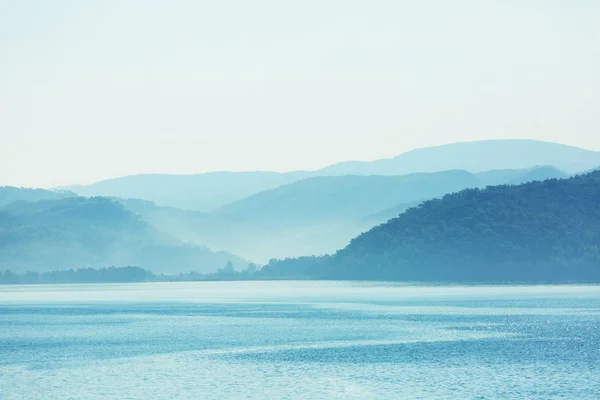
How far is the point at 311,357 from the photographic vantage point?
9888 cm

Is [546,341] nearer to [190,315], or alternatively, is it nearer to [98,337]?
[98,337]

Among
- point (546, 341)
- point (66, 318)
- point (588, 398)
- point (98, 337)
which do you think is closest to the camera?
point (588, 398)

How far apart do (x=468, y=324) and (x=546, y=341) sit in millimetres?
29057

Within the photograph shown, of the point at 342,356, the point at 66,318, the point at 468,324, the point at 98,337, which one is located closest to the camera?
the point at 342,356

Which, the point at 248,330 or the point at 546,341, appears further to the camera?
the point at 248,330

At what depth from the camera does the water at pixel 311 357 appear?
76625 millimetres

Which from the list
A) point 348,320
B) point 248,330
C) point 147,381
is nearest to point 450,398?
point 147,381

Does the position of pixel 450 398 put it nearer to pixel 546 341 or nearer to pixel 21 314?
pixel 546 341

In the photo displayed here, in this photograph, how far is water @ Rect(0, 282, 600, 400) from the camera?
76.6m

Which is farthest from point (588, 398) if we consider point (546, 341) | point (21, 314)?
point (21, 314)

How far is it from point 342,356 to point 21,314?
11139cm

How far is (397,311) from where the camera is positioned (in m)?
180

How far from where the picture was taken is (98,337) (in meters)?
130

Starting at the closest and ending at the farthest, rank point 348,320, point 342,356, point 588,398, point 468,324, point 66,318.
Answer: point 588,398 → point 342,356 → point 468,324 → point 348,320 → point 66,318
